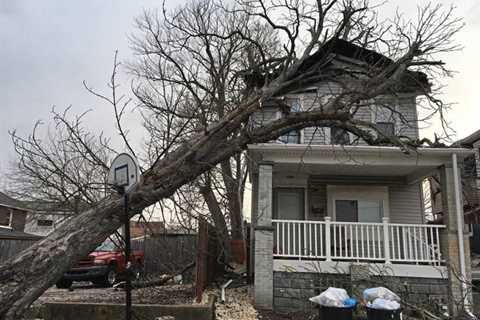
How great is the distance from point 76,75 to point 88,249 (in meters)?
4.81

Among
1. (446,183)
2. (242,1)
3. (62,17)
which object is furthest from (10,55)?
(446,183)

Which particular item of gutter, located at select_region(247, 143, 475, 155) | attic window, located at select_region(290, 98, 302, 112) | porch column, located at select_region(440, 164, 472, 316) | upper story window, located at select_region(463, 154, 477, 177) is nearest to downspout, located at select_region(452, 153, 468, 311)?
porch column, located at select_region(440, 164, 472, 316)

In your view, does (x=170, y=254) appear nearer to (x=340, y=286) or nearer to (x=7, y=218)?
(x=340, y=286)

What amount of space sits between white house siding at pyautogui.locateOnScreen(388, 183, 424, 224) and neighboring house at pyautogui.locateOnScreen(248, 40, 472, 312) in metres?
0.03

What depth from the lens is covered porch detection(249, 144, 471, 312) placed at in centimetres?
938

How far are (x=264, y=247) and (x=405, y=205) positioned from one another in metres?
5.20

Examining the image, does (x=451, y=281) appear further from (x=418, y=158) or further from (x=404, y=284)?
(x=418, y=158)

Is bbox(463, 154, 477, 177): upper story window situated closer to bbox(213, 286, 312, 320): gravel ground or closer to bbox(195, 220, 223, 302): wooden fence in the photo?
bbox(195, 220, 223, 302): wooden fence

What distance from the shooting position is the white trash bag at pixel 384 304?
657 centimetres

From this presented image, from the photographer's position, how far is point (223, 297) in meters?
8.88

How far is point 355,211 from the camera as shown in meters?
12.1

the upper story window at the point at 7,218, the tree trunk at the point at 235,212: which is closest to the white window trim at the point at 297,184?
the tree trunk at the point at 235,212

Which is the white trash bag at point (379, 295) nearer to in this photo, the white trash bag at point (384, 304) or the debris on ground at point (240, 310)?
the white trash bag at point (384, 304)

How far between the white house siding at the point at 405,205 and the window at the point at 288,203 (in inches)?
103
